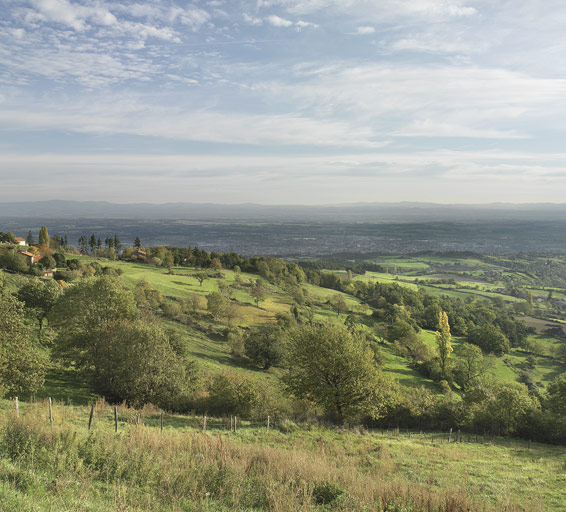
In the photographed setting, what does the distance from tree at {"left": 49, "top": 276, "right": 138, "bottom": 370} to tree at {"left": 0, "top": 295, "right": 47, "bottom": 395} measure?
5.98 metres

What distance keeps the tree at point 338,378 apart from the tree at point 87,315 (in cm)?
1480

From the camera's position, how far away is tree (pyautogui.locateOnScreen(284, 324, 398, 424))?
2100 cm

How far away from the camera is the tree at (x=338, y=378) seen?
21.0 metres

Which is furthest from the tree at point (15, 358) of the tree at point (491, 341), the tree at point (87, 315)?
the tree at point (491, 341)

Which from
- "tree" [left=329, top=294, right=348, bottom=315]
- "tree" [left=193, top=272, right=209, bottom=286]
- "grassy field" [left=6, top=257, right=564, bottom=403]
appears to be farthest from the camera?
"tree" [left=329, top=294, right=348, bottom=315]

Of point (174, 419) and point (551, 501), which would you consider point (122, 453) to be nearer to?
point (174, 419)

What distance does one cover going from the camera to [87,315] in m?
26.4

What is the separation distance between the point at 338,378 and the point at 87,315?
19.8 m

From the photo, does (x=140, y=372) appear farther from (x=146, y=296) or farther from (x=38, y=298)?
(x=146, y=296)

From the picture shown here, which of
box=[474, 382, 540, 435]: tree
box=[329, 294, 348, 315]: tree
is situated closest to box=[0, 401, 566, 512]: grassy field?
box=[474, 382, 540, 435]: tree

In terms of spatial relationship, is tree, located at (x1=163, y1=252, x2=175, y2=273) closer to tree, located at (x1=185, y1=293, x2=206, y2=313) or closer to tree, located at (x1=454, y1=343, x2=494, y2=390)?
tree, located at (x1=185, y1=293, x2=206, y2=313)

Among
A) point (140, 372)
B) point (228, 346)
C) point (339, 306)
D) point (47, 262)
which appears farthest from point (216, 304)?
point (339, 306)

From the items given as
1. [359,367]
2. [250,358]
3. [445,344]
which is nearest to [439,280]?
[445,344]

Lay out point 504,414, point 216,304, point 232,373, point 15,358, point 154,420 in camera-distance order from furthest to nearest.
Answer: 1. point 216,304
2. point 504,414
3. point 232,373
4. point 15,358
5. point 154,420
